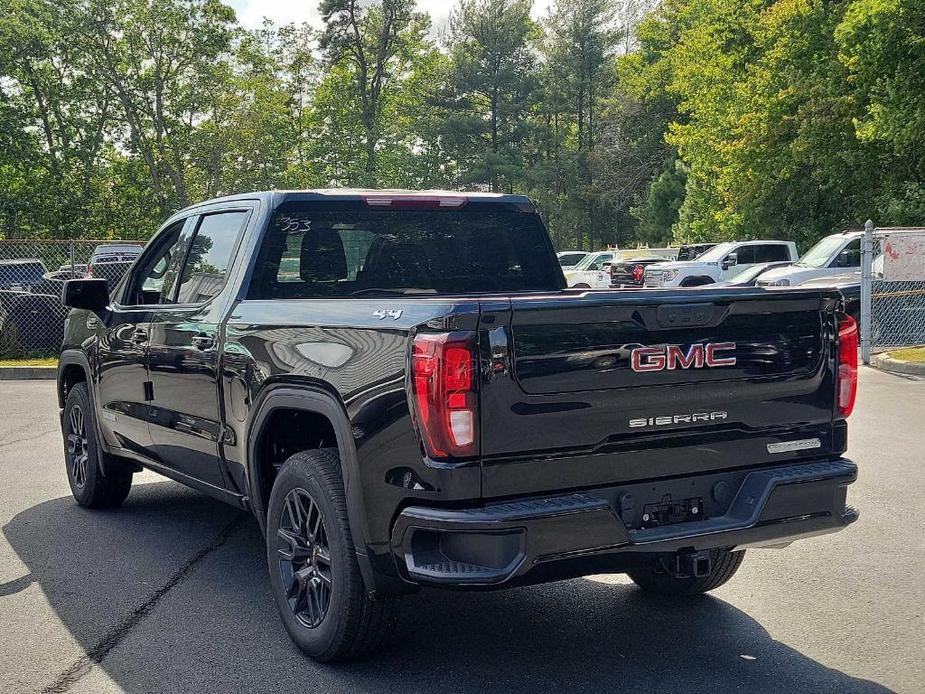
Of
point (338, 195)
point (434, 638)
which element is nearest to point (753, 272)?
point (338, 195)

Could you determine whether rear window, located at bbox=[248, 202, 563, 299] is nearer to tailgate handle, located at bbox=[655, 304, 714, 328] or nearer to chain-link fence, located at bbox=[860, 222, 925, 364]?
tailgate handle, located at bbox=[655, 304, 714, 328]

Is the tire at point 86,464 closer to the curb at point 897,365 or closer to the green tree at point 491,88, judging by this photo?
the curb at point 897,365

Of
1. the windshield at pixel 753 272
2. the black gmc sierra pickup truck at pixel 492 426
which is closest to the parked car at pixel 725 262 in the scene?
the windshield at pixel 753 272

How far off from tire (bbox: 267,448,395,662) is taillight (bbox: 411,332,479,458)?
2.07 feet

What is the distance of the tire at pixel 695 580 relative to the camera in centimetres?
482

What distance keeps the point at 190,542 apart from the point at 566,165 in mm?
64544

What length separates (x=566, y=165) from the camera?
68812 mm

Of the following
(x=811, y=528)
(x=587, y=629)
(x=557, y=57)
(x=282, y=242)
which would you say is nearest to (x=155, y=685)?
(x=587, y=629)

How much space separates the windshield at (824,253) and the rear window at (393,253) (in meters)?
18.7

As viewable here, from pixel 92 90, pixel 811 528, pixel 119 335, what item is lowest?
pixel 811 528

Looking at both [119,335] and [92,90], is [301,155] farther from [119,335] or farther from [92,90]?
[119,335]

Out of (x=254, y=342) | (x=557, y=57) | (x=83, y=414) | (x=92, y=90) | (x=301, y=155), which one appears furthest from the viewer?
(x=557, y=57)

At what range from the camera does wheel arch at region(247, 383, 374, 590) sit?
147 inches

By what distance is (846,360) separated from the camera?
4211mm
